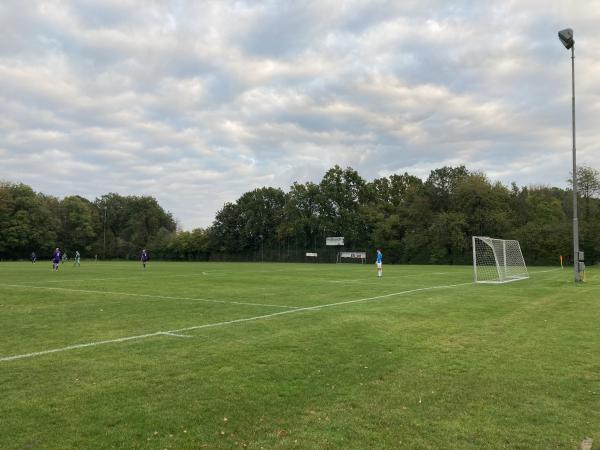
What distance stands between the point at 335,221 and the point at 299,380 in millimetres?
85052

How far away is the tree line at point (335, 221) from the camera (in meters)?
63.3

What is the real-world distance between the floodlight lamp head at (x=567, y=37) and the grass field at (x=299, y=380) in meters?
15.5

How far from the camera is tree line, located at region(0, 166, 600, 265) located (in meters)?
63.3

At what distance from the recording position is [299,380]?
6.45m

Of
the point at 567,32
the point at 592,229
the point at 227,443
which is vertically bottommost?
the point at 227,443

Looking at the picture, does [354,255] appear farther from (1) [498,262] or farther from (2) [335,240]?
(1) [498,262]

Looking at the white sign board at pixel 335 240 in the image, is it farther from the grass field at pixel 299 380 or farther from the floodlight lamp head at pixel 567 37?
the grass field at pixel 299 380

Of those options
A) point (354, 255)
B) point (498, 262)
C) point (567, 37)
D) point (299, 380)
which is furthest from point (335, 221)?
point (299, 380)

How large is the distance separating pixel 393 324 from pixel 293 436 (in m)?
6.84

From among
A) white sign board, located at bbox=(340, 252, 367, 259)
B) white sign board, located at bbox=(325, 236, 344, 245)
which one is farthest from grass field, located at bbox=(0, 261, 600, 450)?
white sign board, located at bbox=(325, 236, 344, 245)

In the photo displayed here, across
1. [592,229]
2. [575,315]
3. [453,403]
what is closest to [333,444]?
[453,403]

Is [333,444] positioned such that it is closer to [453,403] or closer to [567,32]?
[453,403]

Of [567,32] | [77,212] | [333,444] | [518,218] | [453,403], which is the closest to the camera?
[333,444]

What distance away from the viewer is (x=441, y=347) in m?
8.60
